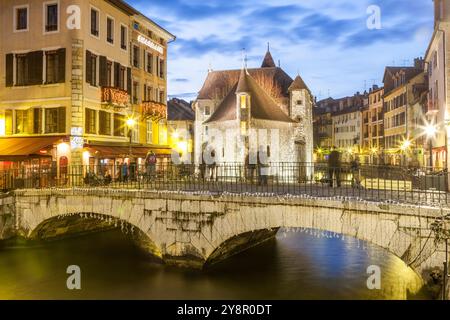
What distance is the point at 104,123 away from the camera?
1093 inches

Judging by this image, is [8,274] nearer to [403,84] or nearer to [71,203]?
[71,203]

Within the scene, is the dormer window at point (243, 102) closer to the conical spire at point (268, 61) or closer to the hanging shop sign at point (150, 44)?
the hanging shop sign at point (150, 44)

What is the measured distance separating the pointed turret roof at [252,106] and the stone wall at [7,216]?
2306 centimetres

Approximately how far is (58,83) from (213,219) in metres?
15.5

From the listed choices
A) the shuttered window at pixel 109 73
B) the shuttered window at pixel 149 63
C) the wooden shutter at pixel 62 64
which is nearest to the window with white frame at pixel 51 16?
the wooden shutter at pixel 62 64

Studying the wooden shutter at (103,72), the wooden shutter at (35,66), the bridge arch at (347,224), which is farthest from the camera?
the wooden shutter at (103,72)

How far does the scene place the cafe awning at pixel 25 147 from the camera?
22688mm

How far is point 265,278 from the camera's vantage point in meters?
15.6

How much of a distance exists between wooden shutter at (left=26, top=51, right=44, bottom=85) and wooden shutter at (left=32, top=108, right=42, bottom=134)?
1595mm

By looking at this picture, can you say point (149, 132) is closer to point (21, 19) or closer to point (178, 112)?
point (21, 19)

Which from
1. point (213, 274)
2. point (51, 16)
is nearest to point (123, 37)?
point (51, 16)

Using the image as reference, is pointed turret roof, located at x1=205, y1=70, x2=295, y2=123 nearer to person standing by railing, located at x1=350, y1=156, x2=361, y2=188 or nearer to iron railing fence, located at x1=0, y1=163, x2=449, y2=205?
iron railing fence, located at x1=0, y1=163, x2=449, y2=205

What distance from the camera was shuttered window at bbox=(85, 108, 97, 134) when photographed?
1019 inches

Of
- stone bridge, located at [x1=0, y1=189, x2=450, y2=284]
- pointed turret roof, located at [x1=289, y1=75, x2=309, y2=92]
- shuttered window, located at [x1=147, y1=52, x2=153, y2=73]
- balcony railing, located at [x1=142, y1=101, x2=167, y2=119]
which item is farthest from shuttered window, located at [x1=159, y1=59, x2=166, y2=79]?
stone bridge, located at [x1=0, y1=189, x2=450, y2=284]
